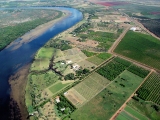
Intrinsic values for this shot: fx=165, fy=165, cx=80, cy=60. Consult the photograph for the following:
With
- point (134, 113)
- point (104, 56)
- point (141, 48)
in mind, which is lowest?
point (134, 113)

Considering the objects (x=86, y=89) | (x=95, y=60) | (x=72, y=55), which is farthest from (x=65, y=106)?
(x=72, y=55)

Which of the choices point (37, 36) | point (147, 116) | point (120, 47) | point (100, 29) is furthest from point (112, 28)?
point (147, 116)

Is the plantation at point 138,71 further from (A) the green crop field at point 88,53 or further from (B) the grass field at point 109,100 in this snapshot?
(A) the green crop field at point 88,53

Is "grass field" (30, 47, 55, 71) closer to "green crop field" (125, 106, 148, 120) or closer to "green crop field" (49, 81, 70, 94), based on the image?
"green crop field" (49, 81, 70, 94)

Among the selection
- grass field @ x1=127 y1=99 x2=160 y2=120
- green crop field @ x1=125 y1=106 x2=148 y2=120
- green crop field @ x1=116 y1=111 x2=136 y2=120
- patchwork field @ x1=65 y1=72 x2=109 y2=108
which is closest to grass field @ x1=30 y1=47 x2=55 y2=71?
patchwork field @ x1=65 y1=72 x2=109 y2=108

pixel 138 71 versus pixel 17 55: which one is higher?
pixel 138 71

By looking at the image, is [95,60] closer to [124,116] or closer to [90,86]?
[90,86]
